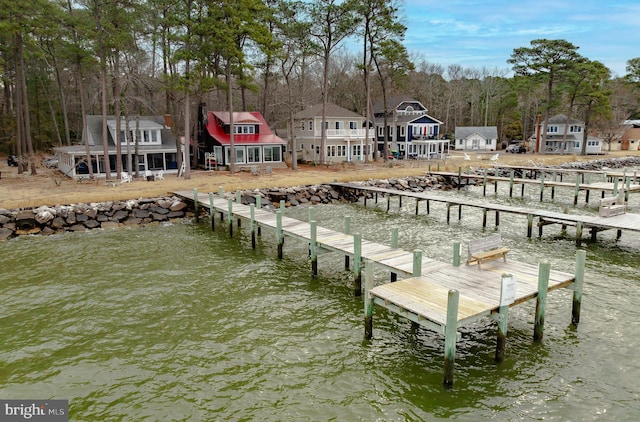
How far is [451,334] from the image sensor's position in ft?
29.8

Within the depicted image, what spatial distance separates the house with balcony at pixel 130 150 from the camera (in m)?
33.1

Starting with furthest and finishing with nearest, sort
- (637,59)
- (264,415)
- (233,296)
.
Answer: (637,59)
(233,296)
(264,415)

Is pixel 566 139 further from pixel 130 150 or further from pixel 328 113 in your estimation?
pixel 130 150

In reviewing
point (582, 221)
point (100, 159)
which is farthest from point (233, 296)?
point (100, 159)

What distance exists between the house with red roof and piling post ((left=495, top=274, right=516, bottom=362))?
3145cm

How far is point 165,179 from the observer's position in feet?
109

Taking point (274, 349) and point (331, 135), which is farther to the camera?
point (331, 135)

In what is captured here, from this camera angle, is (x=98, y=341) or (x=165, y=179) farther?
(x=165, y=179)

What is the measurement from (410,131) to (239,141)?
2366 cm

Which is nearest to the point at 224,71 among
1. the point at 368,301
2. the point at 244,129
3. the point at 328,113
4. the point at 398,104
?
the point at 244,129

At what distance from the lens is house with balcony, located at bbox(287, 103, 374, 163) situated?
4562cm

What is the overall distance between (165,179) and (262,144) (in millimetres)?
9871

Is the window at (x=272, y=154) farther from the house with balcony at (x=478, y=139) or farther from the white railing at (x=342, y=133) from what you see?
the house with balcony at (x=478, y=139)

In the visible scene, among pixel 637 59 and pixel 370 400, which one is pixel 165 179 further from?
pixel 637 59
